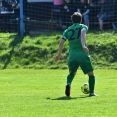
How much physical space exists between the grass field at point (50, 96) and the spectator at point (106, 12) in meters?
4.81

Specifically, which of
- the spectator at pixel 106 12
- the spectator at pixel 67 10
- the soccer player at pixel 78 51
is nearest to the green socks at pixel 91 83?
the soccer player at pixel 78 51

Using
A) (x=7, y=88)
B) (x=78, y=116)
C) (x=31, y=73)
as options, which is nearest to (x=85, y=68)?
(x=7, y=88)

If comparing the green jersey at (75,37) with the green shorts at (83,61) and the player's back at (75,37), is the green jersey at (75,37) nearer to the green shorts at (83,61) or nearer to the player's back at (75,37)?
the player's back at (75,37)

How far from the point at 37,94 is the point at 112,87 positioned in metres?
2.03

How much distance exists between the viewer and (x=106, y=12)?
72.0 feet

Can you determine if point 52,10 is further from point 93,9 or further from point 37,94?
point 37,94

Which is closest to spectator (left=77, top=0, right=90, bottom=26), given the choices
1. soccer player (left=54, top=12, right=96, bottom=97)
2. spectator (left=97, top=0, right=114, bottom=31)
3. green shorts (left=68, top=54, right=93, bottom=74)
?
spectator (left=97, top=0, right=114, bottom=31)

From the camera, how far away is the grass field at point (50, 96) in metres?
9.13

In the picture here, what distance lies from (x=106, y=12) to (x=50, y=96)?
10.8 metres

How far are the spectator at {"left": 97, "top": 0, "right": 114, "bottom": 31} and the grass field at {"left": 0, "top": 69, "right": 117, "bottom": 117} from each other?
481cm

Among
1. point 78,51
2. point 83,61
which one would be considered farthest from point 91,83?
point 78,51

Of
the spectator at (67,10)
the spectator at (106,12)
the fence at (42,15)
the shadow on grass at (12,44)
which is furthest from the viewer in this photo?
the spectator at (67,10)

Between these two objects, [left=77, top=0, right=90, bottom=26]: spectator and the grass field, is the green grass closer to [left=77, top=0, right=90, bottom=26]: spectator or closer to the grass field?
[left=77, top=0, right=90, bottom=26]: spectator

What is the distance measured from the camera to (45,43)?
2048 cm
